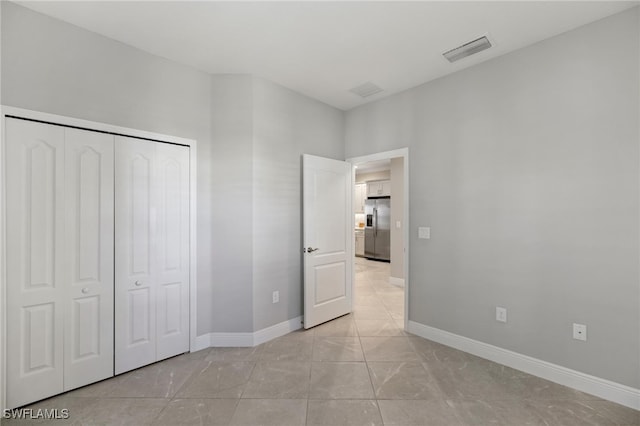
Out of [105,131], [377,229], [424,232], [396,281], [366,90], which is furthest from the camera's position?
[377,229]

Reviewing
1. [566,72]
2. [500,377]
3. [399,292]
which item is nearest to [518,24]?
[566,72]

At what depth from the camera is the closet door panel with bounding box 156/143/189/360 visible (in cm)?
260

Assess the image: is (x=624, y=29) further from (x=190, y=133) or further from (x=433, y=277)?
(x=190, y=133)

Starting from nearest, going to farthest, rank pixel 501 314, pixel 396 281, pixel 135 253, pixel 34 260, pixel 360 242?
pixel 34 260 → pixel 135 253 → pixel 501 314 → pixel 396 281 → pixel 360 242

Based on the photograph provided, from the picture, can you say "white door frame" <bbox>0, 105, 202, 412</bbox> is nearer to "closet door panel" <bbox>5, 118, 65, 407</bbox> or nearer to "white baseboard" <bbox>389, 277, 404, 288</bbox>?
"closet door panel" <bbox>5, 118, 65, 407</bbox>

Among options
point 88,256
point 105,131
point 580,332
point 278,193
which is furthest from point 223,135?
point 580,332

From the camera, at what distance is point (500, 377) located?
234cm

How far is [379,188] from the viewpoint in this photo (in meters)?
8.09

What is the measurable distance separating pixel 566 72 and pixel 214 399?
12.3 feet

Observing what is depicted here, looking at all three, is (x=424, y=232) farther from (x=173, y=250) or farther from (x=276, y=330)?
(x=173, y=250)

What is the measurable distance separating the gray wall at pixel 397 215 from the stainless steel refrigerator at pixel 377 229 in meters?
2.11

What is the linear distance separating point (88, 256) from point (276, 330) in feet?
6.30

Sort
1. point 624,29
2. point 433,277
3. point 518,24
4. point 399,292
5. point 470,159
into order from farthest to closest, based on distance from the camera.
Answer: point 399,292, point 433,277, point 470,159, point 518,24, point 624,29

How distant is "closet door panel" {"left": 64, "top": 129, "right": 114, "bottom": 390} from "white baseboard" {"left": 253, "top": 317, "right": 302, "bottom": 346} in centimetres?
127
